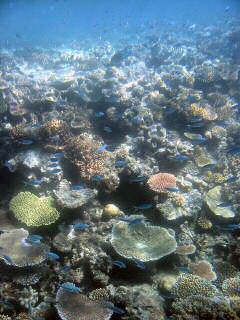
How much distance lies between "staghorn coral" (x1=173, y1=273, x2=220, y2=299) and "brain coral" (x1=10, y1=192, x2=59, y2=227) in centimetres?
322

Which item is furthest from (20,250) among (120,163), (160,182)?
(160,182)

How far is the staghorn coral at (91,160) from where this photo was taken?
7941mm

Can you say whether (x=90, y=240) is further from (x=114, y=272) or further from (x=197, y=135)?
(x=197, y=135)

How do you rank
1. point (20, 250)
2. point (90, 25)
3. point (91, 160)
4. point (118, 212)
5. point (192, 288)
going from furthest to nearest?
point (90, 25)
point (91, 160)
point (118, 212)
point (20, 250)
point (192, 288)

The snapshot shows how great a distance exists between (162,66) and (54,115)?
45.3 ft

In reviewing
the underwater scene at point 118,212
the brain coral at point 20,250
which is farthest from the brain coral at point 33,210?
the brain coral at point 20,250

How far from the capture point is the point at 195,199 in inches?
324

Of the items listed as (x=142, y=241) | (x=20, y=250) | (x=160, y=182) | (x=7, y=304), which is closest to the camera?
(x=7, y=304)

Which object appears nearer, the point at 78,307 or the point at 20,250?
the point at 78,307

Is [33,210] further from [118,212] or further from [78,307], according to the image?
[78,307]

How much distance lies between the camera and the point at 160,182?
7.85m

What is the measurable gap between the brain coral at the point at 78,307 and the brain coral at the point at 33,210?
6.17 ft

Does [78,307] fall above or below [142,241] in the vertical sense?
below

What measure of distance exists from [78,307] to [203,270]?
2948 millimetres
